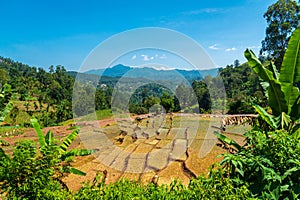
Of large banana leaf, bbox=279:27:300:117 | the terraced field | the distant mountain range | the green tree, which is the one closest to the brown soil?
the terraced field

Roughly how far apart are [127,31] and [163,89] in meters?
4.54

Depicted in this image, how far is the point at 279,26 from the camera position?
15.3 metres

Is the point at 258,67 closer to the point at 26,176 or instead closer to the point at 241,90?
the point at 26,176

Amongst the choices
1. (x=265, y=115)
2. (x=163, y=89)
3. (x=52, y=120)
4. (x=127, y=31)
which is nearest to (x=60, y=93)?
(x=52, y=120)

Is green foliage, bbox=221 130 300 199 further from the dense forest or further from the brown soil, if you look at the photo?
the brown soil

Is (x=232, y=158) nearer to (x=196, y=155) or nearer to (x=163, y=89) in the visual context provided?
(x=196, y=155)

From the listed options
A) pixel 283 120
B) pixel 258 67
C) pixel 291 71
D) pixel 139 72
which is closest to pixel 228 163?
pixel 283 120

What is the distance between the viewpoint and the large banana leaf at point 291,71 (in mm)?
2914

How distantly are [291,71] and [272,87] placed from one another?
0.32 metres

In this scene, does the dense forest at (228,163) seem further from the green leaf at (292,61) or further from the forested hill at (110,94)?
the forested hill at (110,94)

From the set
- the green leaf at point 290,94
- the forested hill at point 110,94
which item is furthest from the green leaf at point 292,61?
the forested hill at point 110,94

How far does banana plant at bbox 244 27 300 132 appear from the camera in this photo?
2.89 metres

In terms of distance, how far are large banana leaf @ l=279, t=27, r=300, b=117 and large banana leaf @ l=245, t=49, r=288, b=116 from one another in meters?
0.06

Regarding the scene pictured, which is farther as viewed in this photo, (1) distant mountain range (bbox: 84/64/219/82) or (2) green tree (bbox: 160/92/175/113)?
(2) green tree (bbox: 160/92/175/113)
